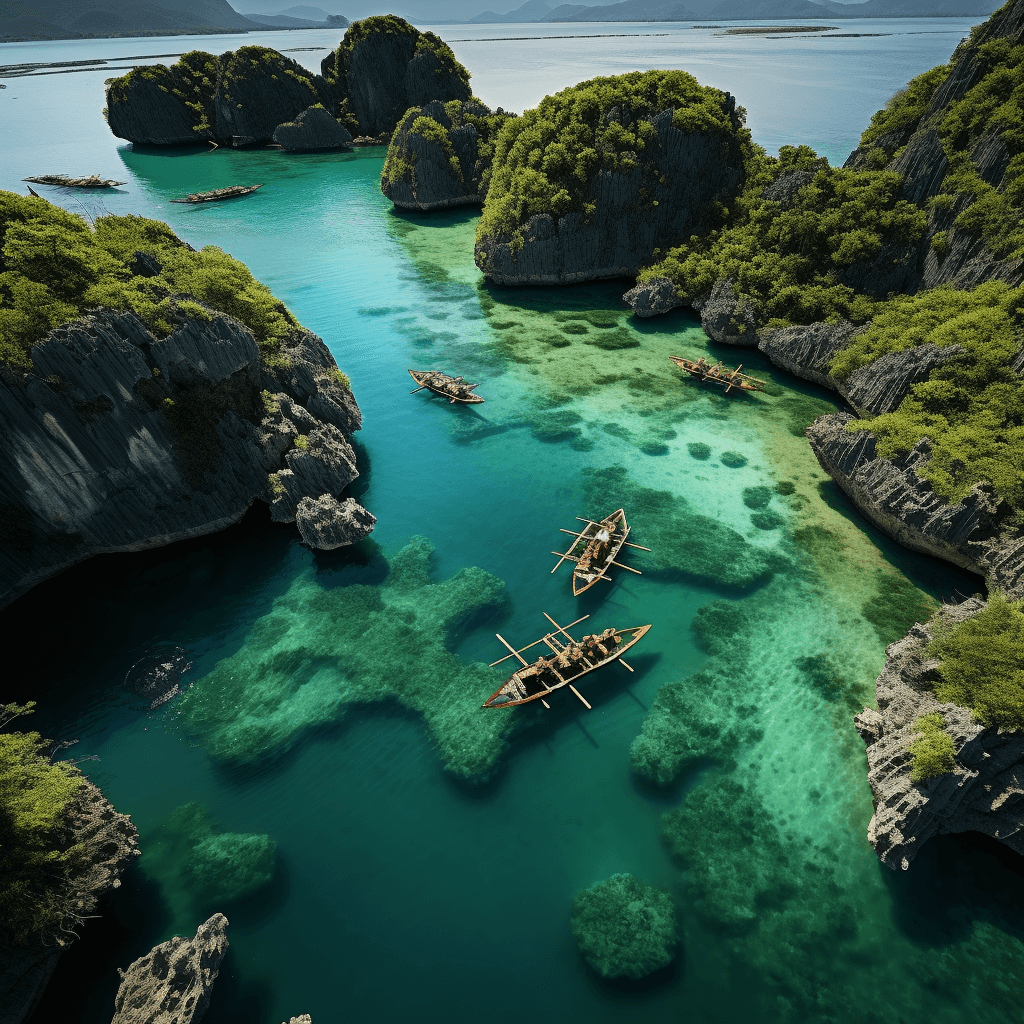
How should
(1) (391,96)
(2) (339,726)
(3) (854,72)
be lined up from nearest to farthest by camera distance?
(2) (339,726)
(1) (391,96)
(3) (854,72)

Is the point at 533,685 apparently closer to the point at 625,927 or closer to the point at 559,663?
the point at 559,663

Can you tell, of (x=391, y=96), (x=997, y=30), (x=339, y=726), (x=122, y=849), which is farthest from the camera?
(x=391, y=96)

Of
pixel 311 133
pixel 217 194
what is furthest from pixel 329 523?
pixel 311 133

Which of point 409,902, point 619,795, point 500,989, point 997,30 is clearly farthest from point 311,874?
point 997,30

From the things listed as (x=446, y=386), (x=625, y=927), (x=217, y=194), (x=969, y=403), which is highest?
(x=969, y=403)

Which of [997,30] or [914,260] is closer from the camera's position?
[997,30]

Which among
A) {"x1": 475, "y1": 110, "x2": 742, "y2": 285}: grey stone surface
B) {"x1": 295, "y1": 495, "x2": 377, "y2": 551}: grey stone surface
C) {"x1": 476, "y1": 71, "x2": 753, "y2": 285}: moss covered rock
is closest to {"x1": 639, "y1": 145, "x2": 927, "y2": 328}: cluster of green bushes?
{"x1": 475, "y1": 110, "x2": 742, "y2": 285}: grey stone surface

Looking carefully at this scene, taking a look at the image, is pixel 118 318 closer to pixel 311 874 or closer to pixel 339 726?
pixel 339 726
